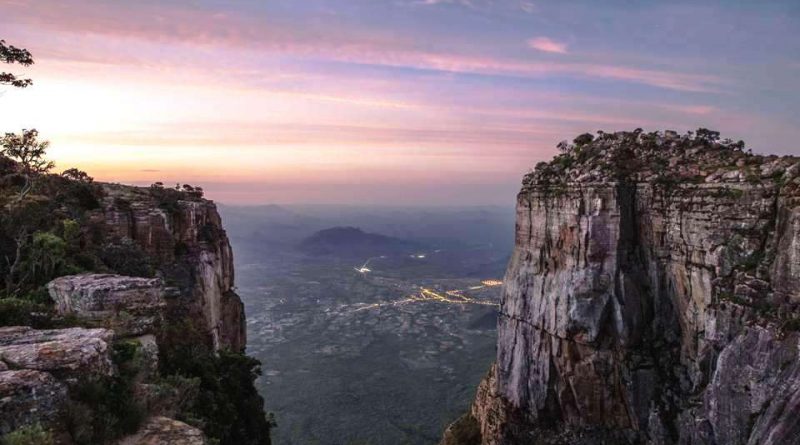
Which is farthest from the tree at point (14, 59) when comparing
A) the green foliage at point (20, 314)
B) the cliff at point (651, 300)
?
the cliff at point (651, 300)

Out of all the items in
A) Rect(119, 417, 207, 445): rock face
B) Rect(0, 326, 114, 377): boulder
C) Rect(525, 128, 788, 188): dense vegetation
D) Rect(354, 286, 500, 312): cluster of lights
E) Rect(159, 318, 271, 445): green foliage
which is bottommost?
Rect(354, 286, 500, 312): cluster of lights

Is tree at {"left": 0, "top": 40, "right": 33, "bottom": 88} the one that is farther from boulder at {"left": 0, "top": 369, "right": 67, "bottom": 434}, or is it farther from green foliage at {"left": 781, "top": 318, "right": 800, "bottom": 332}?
green foliage at {"left": 781, "top": 318, "right": 800, "bottom": 332}

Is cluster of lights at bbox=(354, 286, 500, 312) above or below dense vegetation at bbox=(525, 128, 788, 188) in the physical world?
below

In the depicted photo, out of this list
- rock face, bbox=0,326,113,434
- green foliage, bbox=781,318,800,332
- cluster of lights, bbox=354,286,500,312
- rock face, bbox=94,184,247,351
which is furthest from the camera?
cluster of lights, bbox=354,286,500,312

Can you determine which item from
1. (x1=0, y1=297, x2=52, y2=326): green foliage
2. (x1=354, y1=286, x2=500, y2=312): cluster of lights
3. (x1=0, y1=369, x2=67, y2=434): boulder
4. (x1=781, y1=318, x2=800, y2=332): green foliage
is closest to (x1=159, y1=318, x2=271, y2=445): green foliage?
(x1=0, y1=297, x2=52, y2=326): green foliage

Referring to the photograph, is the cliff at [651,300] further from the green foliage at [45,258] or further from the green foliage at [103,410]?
the green foliage at [45,258]

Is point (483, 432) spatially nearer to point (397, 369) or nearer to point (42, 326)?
point (42, 326)

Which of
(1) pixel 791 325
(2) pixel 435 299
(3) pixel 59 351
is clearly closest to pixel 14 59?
(3) pixel 59 351
